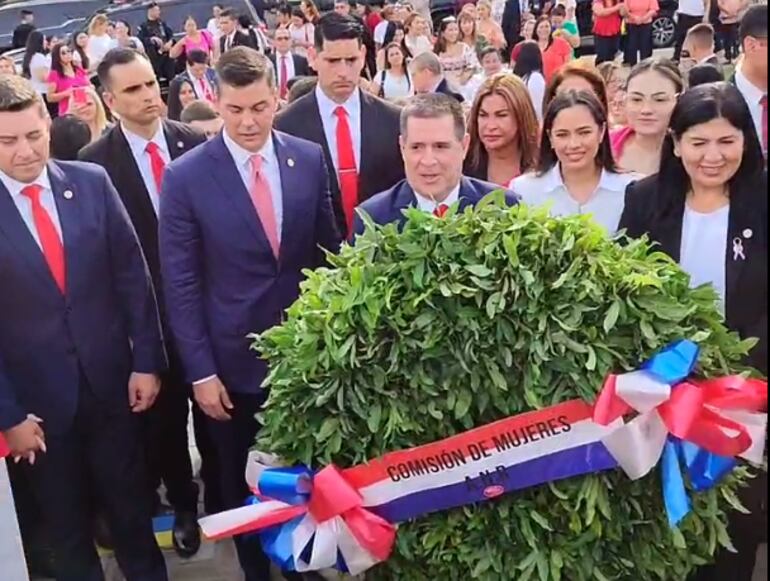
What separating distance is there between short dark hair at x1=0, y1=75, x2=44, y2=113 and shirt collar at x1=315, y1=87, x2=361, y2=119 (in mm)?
1268

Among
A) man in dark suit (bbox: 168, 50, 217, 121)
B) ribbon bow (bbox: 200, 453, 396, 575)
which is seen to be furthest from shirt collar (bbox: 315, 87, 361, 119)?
man in dark suit (bbox: 168, 50, 217, 121)

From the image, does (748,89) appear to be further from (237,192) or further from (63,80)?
(63,80)

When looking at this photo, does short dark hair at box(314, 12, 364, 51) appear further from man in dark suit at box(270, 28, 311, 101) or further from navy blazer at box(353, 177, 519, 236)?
man in dark suit at box(270, 28, 311, 101)

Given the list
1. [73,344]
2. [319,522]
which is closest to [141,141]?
[73,344]

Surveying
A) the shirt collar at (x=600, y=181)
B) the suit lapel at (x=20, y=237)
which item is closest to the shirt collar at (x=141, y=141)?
the suit lapel at (x=20, y=237)

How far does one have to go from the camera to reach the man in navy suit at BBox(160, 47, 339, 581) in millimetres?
3303

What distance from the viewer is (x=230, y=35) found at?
12.3 metres

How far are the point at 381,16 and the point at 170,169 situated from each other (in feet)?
35.2

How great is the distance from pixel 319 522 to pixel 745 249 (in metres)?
1.49

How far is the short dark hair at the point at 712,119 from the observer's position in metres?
2.98

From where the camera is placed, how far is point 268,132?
3389 millimetres

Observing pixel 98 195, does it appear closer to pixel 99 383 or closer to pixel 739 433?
pixel 99 383

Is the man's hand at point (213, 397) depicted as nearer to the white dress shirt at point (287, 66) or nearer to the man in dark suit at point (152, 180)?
the man in dark suit at point (152, 180)

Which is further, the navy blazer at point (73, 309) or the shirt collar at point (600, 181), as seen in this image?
the shirt collar at point (600, 181)
